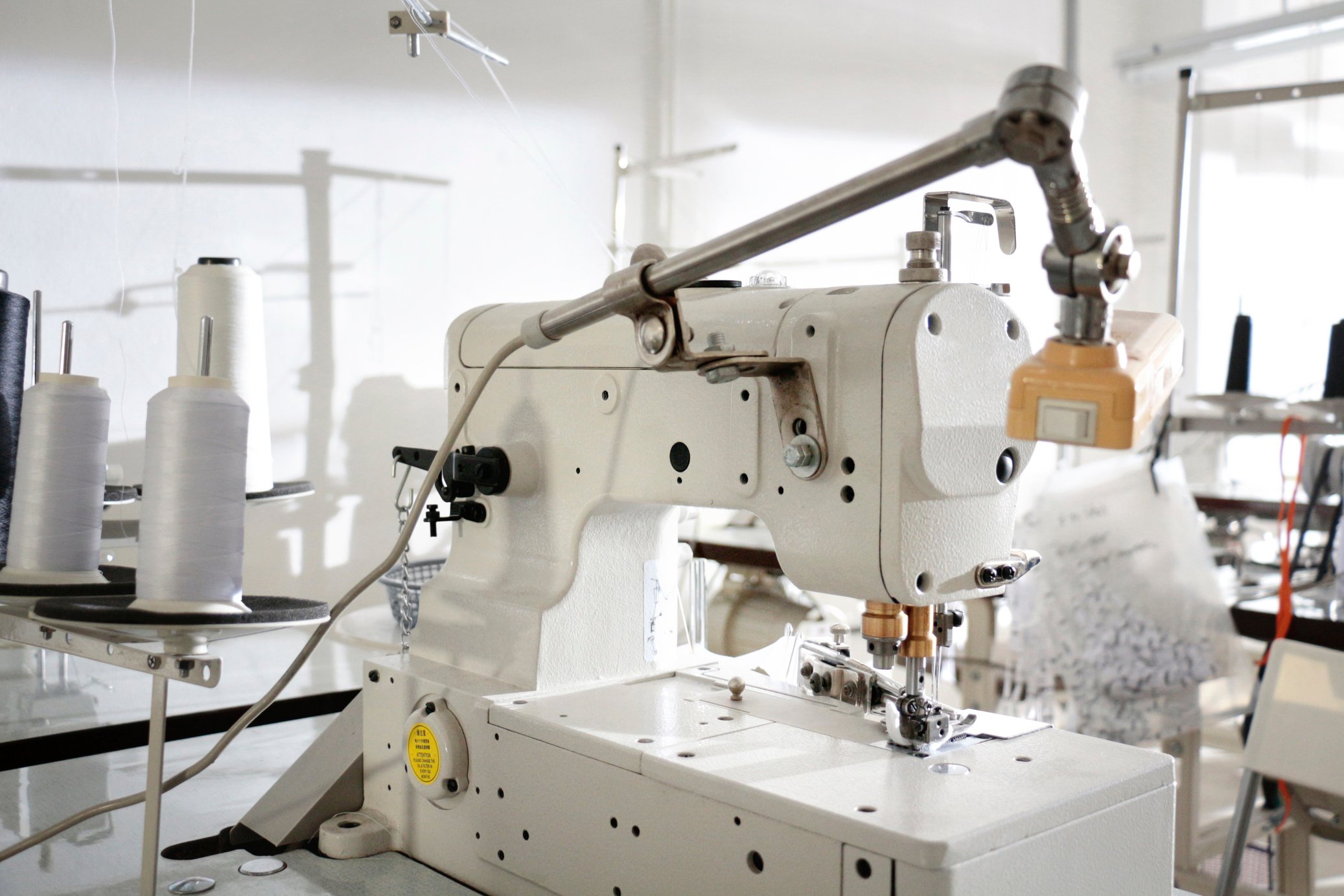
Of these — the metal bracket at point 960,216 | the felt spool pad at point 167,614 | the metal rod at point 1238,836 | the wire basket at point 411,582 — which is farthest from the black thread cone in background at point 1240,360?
the felt spool pad at point 167,614

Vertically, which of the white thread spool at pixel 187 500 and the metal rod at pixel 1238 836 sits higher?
the white thread spool at pixel 187 500

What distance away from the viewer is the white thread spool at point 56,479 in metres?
1.15

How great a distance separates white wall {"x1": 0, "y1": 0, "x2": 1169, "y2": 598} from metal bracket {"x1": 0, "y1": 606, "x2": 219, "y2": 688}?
76 centimetres

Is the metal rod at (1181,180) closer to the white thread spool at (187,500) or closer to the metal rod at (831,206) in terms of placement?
the metal rod at (831,206)

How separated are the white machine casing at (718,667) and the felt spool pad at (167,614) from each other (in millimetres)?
211

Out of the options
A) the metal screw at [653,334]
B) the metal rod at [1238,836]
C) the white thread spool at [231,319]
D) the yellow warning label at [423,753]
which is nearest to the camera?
the metal screw at [653,334]

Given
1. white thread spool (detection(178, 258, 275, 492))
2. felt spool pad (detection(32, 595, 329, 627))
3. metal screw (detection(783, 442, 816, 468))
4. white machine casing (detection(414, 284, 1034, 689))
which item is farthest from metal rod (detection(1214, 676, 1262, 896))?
white thread spool (detection(178, 258, 275, 492))

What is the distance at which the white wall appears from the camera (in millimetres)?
1999

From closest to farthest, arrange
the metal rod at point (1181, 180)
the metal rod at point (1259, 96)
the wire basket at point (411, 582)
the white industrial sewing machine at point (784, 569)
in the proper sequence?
the white industrial sewing machine at point (784, 569) → the wire basket at point (411, 582) → the metal rod at point (1259, 96) → the metal rod at point (1181, 180)

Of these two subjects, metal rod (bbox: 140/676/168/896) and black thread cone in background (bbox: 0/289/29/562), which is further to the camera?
black thread cone in background (bbox: 0/289/29/562)

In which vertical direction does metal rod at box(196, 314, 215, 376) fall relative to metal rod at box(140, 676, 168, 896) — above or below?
above

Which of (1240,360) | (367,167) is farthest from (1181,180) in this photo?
(367,167)

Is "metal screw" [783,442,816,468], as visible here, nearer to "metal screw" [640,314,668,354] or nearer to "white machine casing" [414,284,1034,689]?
"white machine casing" [414,284,1034,689]

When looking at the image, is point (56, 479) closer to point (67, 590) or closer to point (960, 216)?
point (67, 590)
